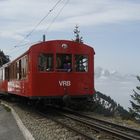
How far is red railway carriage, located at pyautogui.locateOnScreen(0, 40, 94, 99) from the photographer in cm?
2084

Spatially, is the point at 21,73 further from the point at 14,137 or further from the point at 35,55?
the point at 14,137

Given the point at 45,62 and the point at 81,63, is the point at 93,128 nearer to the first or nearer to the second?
the point at 45,62

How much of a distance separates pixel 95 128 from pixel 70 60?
6.06 meters

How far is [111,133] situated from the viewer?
14.3 metres

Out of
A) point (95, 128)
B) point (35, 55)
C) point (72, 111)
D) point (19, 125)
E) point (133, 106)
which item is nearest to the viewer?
point (95, 128)

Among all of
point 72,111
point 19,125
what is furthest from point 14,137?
point 72,111

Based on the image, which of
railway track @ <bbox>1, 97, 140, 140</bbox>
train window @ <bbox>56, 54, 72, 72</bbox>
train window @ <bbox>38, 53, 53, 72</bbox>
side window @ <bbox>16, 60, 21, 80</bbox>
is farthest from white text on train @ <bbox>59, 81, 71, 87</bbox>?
side window @ <bbox>16, 60, 21, 80</bbox>

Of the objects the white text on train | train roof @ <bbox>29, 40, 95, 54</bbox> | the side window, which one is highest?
train roof @ <bbox>29, 40, 95, 54</bbox>

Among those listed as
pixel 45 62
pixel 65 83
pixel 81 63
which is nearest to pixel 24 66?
pixel 45 62

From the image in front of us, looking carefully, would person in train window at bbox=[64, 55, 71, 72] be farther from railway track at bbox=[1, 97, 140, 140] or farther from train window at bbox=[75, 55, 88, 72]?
railway track at bbox=[1, 97, 140, 140]

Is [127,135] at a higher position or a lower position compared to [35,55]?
lower

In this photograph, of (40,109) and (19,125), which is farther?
(40,109)

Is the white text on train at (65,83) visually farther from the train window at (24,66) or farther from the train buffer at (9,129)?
the train buffer at (9,129)

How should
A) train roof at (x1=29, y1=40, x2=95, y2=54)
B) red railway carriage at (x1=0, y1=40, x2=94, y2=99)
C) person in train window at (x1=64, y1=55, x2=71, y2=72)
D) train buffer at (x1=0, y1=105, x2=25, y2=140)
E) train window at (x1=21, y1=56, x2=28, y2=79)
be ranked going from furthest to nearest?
train window at (x1=21, y1=56, x2=28, y2=79) → person in train window at (x1=64, y1=55, x2=71, y2=72) → train roof at (x1=29, y1=40, x2=95, y2=54) → red railway carriage at (x1=0, y1=40, x2=94, y2=99) → train buffer at (x1=0, y1=105, x2=25, y2=140)
